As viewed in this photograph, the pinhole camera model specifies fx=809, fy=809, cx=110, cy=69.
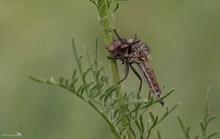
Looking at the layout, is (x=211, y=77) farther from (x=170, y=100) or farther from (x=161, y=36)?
(x=161, y=36)

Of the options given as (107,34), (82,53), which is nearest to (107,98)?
(107,34)

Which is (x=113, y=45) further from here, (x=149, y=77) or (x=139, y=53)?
(x=149, y=77)

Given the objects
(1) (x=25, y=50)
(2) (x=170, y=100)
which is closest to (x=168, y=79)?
(2) (x=170, y=100)

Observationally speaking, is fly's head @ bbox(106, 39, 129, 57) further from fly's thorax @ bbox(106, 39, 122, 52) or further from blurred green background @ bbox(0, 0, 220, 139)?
blurred green background @ bbox(0, 0, 220, 139)

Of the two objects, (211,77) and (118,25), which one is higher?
(118,25)

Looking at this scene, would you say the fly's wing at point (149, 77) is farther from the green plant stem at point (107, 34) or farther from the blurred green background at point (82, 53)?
the blurred green background at point (82, 53)

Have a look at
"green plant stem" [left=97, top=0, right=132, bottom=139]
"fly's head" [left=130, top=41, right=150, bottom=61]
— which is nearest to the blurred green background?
"green plant stem" [left=97, top=0, right=132, bottom=139]

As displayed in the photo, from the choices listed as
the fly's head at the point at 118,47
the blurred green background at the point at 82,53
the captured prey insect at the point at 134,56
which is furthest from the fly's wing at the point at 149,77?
the blurred green background at the point at 82,53
